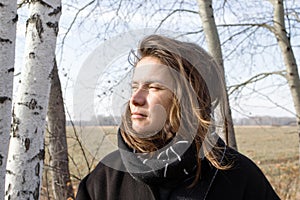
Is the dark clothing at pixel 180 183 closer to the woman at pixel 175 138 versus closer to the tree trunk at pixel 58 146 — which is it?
the woman at pixel 175 138

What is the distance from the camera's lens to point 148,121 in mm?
1602

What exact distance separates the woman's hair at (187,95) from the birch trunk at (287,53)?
4654 mm

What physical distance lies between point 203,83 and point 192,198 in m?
0.45

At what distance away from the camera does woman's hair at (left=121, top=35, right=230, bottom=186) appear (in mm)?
1673

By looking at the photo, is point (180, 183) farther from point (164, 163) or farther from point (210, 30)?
point (210, 30)

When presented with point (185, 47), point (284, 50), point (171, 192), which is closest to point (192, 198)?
point (171, 192)

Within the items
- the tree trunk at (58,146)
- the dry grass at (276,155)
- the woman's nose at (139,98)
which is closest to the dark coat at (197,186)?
the woman's nose at (139,98)

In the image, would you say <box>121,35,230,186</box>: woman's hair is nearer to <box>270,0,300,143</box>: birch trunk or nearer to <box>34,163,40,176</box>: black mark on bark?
<box>34,163,40,176</box>: black mark on bark

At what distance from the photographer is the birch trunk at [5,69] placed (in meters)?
1.95

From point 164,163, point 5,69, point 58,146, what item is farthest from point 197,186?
point 58,146

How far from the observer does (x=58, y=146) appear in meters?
4.91

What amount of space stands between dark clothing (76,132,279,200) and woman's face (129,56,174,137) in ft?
0.50

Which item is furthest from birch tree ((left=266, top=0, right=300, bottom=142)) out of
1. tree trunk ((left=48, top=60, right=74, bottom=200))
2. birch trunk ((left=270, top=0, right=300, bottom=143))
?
tree trunk ((left=48, top=60, right=74, bottom=200))

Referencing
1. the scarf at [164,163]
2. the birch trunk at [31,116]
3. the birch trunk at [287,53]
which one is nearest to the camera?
the scarf at [164,163]
